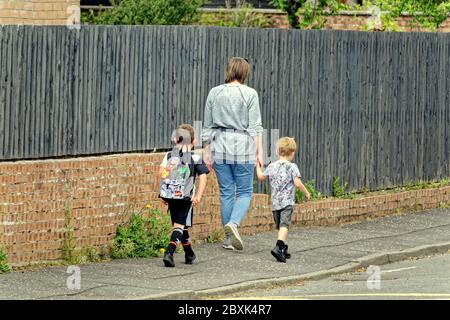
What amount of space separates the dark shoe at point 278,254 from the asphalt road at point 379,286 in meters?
0.60

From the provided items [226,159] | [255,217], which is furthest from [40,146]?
[255,217]

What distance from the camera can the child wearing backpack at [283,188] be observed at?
14.5m

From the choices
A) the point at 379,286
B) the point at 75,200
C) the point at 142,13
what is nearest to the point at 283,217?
the point at 379,286

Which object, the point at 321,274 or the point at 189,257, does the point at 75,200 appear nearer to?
the point at 189,257

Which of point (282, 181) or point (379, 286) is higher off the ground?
point (282, 181)

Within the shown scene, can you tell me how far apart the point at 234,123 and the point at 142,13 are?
8932 mm

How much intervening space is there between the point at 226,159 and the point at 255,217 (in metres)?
2.05

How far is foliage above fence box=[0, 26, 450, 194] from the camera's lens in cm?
1409

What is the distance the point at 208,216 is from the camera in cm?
1591

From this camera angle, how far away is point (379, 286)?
13117 mm

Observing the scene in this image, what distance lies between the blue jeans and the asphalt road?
1249 mm

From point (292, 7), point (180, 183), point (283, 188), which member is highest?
point (292, 7)

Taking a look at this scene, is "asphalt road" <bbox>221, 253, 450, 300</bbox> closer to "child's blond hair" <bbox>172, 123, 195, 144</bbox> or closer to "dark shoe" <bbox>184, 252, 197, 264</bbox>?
"dark shoe" <bbox>184, 252, 197, 264</bbox>
